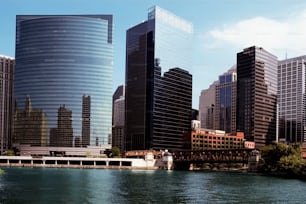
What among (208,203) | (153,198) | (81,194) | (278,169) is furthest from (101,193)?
(278,169)

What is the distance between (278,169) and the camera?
189 metres

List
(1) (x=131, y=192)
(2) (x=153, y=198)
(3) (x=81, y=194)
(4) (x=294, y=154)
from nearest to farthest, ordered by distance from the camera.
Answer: (2) (x=153, y=198) < (3) (x=81, y=194) < (1) (x=131, y=192) < (4) (x=294, y=154)

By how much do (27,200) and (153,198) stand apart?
21247mm

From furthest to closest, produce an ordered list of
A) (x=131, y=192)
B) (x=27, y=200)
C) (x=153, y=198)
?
(x=131, y=192) → (x=153, y=198) → (x=27, y=200)

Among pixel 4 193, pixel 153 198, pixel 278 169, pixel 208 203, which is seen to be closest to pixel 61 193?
pixel 4 193

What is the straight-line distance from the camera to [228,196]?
91375 mm

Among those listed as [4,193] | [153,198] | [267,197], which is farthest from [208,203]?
[4,193]

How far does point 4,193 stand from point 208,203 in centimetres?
3773

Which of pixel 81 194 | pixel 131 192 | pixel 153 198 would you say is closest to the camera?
pixel 153 198

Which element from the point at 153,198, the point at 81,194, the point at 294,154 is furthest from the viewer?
the point at 294,154

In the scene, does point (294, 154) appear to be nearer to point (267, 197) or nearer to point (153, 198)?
point (267, 197)

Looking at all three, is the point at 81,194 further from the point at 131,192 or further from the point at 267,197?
the point at 267,197

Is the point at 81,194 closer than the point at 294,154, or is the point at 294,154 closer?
the point at 81,194

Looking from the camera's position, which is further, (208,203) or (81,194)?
(81,194)
